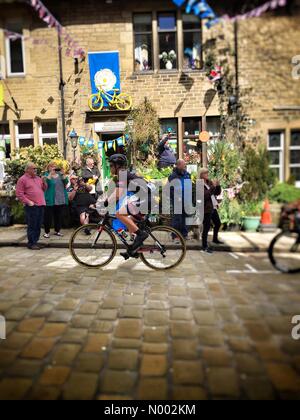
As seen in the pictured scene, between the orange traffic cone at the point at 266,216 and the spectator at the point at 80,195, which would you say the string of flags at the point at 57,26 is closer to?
the spectator at the point at 80,195

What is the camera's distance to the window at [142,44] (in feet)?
4.08

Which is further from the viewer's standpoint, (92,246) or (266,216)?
(92,246)

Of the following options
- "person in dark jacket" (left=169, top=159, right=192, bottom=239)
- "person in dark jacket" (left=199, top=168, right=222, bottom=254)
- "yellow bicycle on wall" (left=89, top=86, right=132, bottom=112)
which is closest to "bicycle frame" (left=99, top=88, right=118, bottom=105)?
"yellow bicycle on wall" (left=89, top=86, right=132, bottom=112)

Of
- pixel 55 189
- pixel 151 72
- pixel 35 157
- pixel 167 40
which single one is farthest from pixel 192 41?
pixel 35 157

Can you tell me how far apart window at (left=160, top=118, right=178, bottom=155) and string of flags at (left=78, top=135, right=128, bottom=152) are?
0.51ft

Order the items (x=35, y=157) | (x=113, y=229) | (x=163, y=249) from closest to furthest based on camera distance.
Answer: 1. (x=35, y=157)
2. (x=113, y=229)
3. (x=163, y=249)

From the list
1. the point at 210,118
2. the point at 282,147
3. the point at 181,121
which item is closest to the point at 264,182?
the point at 282,147

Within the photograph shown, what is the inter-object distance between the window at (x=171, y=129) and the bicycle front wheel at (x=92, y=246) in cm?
72

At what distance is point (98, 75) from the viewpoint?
49.0 inches

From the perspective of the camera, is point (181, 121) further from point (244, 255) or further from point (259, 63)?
point (244, 255)

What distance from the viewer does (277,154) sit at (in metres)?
0.86

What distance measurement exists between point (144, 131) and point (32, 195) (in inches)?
29.9

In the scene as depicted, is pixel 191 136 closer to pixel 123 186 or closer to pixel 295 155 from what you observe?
pixel 123 186

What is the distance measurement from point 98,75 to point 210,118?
18.6 inches
